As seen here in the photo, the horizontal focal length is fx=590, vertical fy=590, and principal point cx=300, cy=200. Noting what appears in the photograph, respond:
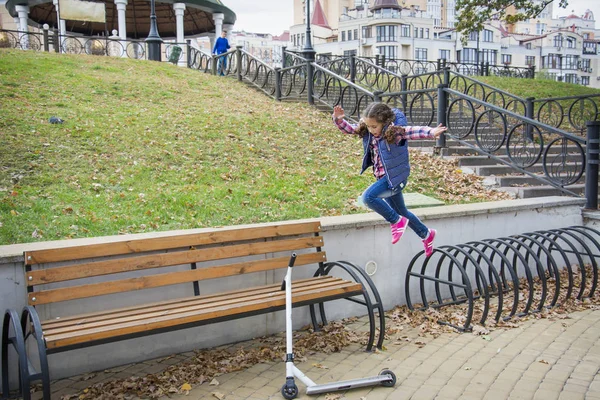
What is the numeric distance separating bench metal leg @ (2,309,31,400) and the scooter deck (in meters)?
1.91

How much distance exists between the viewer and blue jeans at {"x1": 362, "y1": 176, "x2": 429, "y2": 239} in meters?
5.86

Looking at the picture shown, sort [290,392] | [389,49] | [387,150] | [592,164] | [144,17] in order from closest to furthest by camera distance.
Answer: [290,392], [387,150], [592,164], [144,17], [389,49]

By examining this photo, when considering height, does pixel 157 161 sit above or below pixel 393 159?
below

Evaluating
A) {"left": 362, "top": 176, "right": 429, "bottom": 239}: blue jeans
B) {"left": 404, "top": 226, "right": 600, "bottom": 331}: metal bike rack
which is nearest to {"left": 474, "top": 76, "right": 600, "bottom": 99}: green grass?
{"left": 404, "top": 226, "right": 600, "bottom": 331}: metal bike rack

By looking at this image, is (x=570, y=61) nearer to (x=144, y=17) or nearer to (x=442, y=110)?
(x=144, y=17)

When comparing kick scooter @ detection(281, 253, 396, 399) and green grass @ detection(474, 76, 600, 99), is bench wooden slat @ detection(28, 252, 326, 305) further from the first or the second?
green grass @ detection(474, 76, 600, 99)


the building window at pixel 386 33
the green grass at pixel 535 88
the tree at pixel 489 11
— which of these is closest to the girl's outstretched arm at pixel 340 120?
the tree at pixel 489 11

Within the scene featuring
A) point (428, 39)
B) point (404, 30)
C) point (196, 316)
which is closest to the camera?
point (196, 316)

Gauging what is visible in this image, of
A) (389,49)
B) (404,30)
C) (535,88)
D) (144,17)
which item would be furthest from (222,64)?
(404,30)

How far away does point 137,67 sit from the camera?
17.4m

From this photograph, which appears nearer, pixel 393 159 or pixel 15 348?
pixel 15 348

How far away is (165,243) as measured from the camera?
4953mm

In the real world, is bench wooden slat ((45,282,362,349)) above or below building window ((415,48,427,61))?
below

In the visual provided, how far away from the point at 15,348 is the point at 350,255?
335 centimetres
